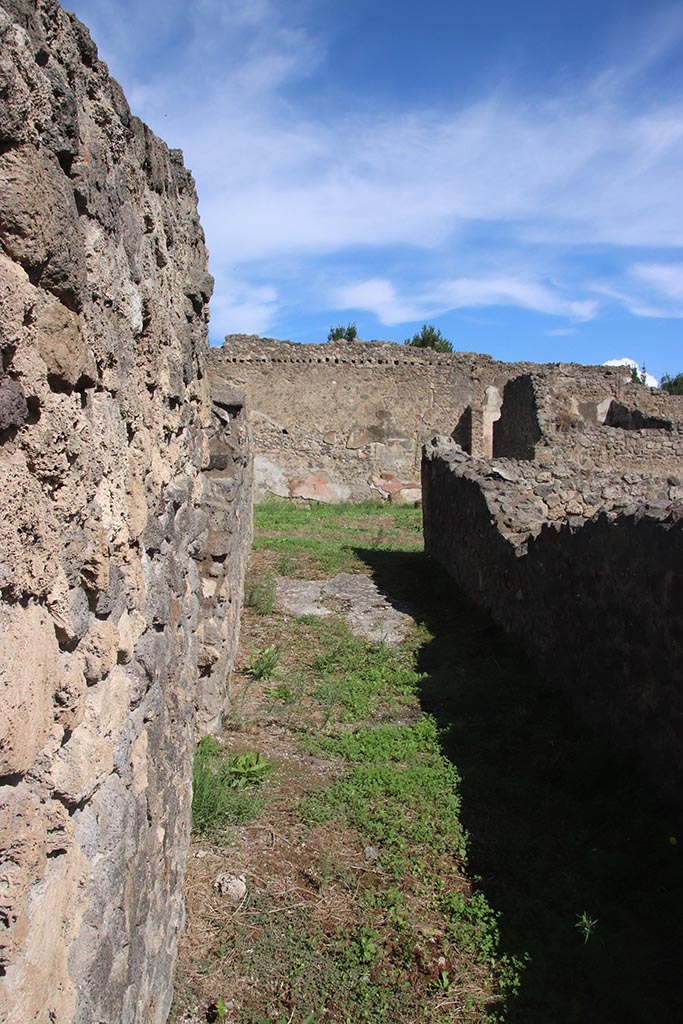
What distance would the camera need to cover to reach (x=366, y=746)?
437 cm

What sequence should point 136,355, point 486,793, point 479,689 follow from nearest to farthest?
point 136,355 < point 486,793 < point 479,689

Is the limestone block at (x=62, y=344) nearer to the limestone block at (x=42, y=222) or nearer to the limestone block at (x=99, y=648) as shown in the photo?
the limestone block at (x=42, y=222)

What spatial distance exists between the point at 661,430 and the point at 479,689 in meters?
8.36

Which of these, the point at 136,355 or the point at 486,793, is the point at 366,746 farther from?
the point at 136,355

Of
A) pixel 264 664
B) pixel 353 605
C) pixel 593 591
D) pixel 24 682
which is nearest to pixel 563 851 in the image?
pixel 593 591

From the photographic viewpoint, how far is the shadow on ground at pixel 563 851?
2.66 metres

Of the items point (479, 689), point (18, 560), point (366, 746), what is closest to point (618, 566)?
point (479, 689)

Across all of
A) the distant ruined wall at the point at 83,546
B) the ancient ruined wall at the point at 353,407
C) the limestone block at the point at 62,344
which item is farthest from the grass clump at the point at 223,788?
the ancient ruined wall at the point at 353,407

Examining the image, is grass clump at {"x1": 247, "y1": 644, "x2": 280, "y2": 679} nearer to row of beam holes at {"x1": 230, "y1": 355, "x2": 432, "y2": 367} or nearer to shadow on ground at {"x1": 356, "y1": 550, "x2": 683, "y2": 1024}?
shadow on ground at {"x1": 356, "y1": 550, "x2": 683, "y2": 1024}

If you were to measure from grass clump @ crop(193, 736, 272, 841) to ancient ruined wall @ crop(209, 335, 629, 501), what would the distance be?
11865 mm

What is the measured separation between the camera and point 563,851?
11.3 ft

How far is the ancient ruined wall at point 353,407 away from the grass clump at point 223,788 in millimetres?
11865

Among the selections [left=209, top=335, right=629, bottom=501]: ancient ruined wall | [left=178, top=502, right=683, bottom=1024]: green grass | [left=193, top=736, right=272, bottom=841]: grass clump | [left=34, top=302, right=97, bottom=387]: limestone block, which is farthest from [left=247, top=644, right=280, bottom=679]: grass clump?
[left=209, top=335, right=629, bottom=501]: ancient ruined wall

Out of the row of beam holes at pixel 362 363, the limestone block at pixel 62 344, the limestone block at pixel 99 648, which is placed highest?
the row of beam holes at pixel 362 363
